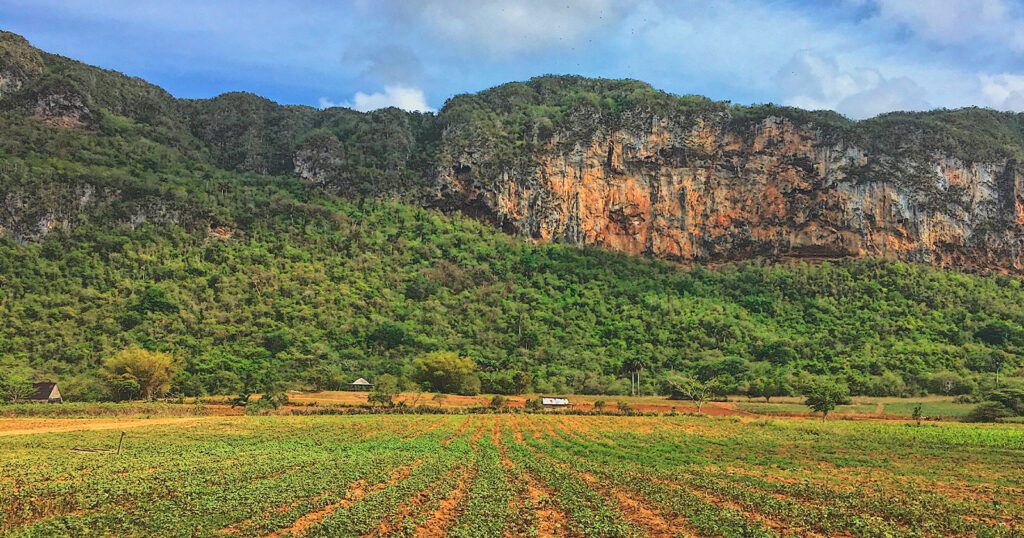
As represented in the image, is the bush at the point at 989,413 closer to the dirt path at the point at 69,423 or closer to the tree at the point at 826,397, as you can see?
the tree at the point at 826,397

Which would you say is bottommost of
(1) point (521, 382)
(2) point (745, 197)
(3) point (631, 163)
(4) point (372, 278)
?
(1) point (521, 382)

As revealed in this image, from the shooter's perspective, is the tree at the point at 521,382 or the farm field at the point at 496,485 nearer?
the farm field at the point at 496,485

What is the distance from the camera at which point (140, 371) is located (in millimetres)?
56438

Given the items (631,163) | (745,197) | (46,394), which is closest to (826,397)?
(46,394)

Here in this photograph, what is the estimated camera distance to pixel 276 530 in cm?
1265

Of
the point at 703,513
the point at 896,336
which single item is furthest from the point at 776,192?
the point at 703,513

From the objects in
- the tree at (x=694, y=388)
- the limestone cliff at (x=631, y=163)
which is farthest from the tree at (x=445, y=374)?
the limestone cliff at (x=631, y=163)

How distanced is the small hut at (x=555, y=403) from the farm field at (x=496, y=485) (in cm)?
2588

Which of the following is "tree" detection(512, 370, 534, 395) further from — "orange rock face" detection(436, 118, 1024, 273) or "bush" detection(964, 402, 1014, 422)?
"orange rock face" detection(436, 118, 1024, 273)

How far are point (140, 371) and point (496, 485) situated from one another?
52.4 meters

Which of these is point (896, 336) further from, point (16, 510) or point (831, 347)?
point (16, 510)

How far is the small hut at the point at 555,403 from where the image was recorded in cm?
5996

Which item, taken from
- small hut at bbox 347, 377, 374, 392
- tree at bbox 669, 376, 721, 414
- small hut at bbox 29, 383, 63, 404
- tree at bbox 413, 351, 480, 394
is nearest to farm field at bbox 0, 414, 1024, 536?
small hut at bbox 29, 383, 63, 404

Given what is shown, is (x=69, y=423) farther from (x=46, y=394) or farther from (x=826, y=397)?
(x=826, y=397)
